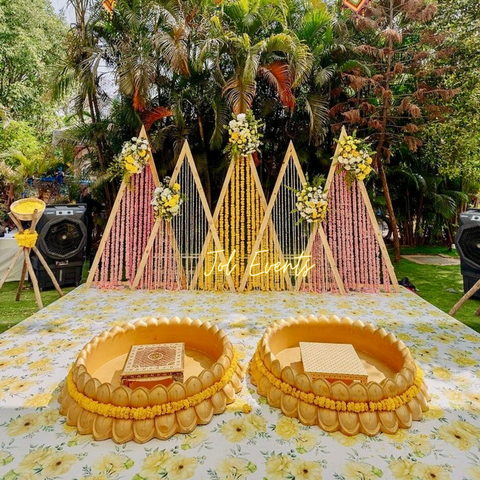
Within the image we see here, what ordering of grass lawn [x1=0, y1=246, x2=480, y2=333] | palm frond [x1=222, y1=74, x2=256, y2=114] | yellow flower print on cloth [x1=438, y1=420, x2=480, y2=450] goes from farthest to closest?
palm frond [x1=222, y1=74, x2=256, y2=114] < grass lawn [x1=0, y1=246, x2=480, y2=333] < yellow flower print on cloth [x1=438, y1=420, x2=480, y2=450]

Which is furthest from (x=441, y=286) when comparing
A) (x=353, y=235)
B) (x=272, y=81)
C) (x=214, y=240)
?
(x=272, y=81)

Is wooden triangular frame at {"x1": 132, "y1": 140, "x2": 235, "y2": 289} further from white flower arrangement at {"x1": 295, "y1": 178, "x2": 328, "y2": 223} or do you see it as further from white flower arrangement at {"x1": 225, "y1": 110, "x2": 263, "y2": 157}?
white flower arrangement at {"x1": 295, "y1": 178, "x2": 328, "y2": 223}

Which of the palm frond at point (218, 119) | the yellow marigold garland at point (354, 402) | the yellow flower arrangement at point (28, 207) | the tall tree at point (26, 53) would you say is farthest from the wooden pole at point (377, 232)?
the tall tree at point (26, 53)

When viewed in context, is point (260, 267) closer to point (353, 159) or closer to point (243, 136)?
point (243, 136)

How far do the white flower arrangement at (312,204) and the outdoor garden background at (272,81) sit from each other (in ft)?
5.03

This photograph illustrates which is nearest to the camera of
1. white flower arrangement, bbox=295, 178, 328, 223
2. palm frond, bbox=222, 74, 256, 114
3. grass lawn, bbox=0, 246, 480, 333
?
grass lawn, bbox=0, 246, 480, 333

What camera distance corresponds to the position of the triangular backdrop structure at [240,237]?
4309mm

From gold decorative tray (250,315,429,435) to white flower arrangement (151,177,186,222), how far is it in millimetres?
2494

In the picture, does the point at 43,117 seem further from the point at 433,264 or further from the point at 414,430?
the point at 414,430

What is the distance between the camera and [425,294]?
445cm

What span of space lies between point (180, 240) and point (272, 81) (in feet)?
9.45

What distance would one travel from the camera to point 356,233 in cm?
425

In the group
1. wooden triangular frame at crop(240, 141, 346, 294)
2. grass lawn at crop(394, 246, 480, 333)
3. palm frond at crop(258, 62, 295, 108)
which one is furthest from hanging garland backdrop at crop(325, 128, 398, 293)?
palm frond at crop(258, 62, 295, 108)

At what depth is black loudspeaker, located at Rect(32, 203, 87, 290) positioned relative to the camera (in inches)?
174
